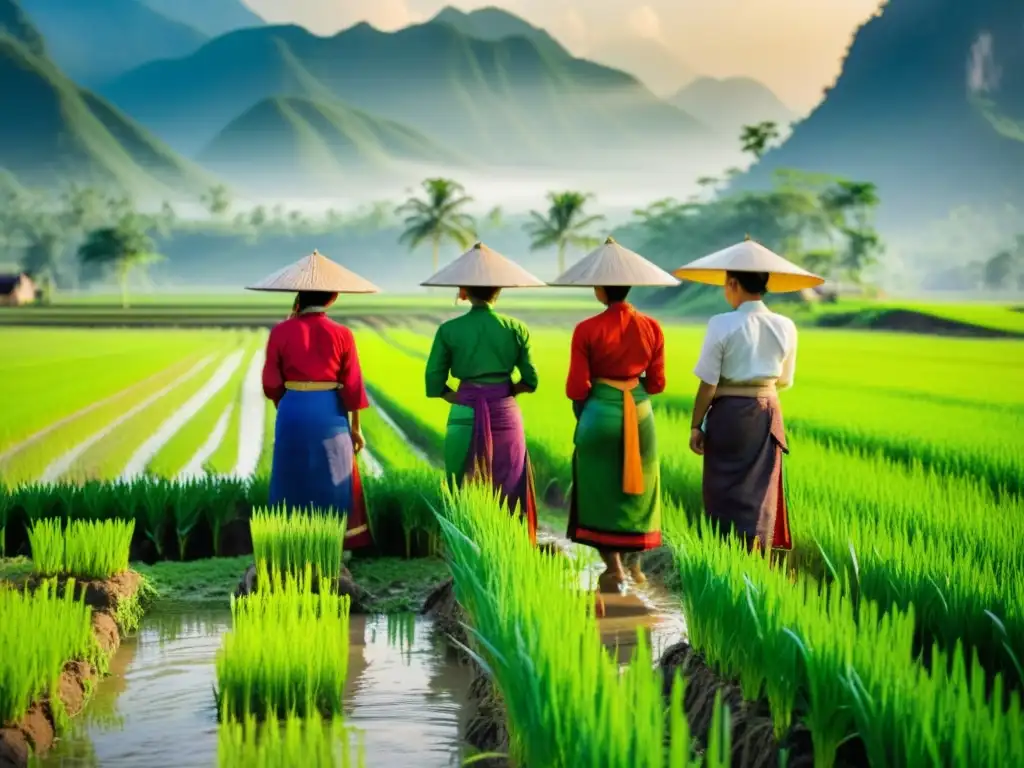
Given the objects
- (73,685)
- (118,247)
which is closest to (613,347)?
(73,685)

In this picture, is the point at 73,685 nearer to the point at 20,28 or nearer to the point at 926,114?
the point at 20,28

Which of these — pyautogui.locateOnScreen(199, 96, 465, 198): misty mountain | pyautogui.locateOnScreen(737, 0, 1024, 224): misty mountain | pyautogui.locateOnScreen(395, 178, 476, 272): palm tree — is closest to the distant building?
pyautogui.locateOnScreen(395, 178, 476, 272): palm tree

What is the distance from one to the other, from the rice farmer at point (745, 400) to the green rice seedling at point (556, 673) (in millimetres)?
1019

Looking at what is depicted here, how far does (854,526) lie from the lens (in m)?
4.43

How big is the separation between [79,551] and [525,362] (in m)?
1.91

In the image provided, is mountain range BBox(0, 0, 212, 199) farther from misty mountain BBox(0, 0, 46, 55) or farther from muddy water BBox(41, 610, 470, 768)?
muddy water BBox(41, 610, 470, 768)

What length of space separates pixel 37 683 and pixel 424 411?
9322 millimetres

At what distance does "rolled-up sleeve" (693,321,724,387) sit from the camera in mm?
4566

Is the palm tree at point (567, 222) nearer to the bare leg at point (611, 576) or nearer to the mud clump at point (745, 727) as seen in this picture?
the bare leg at point (611, 576)

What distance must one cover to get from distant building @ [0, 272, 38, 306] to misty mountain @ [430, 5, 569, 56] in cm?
4251

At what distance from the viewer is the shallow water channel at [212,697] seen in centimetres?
336

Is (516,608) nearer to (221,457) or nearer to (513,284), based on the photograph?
(513,284)

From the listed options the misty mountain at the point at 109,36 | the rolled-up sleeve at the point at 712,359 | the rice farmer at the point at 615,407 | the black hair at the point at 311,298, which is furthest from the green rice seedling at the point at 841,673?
the misty mountain at the point at 109,36

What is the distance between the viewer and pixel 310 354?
523 centimetres
